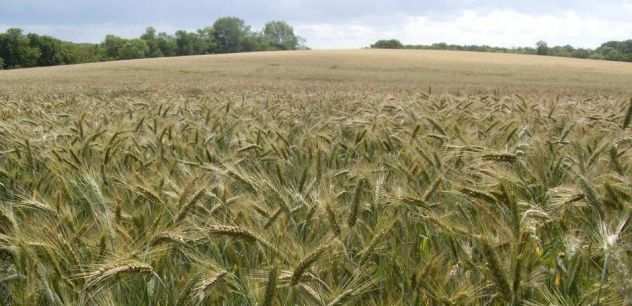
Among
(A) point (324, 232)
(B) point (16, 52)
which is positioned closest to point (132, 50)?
(B) point (16, 52)

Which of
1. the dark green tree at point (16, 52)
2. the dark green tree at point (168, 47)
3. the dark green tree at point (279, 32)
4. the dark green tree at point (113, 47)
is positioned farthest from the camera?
the dark green tree at point (279, 32)

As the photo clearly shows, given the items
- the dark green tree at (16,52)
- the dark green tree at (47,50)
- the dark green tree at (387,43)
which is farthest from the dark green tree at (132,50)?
the dark green tree at (387,43)

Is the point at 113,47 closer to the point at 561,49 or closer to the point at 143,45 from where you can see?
the point at 143,45

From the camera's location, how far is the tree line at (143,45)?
7681cm

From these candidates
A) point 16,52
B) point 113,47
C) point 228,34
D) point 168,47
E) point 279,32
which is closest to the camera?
point 16,52

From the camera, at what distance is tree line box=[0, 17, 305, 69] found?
7681cm

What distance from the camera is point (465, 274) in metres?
1.62

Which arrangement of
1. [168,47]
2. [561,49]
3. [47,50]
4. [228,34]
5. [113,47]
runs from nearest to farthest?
[47,50], [561,49], [113,47], [168,47], [228,34]

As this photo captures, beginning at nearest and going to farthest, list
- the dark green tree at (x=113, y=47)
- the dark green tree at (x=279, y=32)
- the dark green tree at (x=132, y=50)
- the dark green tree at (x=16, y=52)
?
the dark green tree at (x=16, y=52), the dark green tree at (x=132, y=50), the dark green tree at (x=113, y=47), the dark green tree at (x=279, y=32)

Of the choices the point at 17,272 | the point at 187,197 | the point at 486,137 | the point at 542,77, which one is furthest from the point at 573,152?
the point at 542,77

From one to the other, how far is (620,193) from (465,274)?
75 centimetres

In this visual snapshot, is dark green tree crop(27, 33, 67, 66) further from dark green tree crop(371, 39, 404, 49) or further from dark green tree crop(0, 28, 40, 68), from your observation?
dark green tree crop(371, 39, 404, 49)

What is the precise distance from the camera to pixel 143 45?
9331 cm

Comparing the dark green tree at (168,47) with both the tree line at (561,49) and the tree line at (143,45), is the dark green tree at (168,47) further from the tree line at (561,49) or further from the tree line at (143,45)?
the tree line at (561,49)
